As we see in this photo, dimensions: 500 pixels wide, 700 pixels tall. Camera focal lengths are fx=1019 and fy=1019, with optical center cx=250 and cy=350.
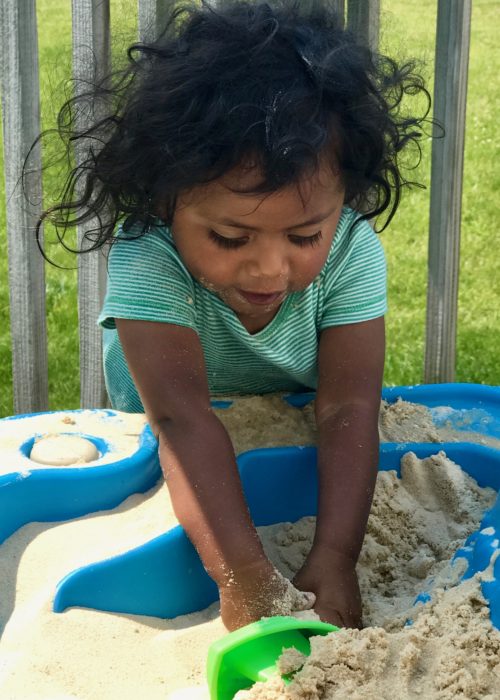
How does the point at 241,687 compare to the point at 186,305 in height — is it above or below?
below

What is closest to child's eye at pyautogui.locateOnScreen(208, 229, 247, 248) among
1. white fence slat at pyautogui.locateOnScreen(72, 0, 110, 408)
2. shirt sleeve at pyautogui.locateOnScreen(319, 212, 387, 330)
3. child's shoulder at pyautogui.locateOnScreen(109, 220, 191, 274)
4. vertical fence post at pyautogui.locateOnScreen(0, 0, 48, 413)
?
child's shoulder at pyautogui.locateOnScreen(109, 220, 191, 274)

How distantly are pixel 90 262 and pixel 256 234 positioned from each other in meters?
0.86

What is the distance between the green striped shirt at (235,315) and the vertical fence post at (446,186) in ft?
1.34

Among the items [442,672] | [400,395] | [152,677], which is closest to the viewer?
[442,672]

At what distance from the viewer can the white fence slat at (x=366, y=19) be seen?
217cm

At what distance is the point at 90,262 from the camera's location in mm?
2256

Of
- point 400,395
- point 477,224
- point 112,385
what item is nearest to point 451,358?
point 400,395

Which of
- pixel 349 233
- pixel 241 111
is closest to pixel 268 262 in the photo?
pixel 241 111

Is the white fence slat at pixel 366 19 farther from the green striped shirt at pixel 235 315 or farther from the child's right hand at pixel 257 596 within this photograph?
the child's right hand at pixel 257 596

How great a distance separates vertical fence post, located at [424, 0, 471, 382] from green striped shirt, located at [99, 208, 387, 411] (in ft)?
1.34

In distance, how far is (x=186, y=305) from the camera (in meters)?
1.76

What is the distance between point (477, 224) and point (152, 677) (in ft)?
8.79

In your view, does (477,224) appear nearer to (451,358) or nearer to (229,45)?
(451,358)

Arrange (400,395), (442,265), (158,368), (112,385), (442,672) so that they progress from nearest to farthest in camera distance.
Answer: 1. (442,672)
2. (158,368)
3. (400,395)
4. (112,385)
5. (442,265)
